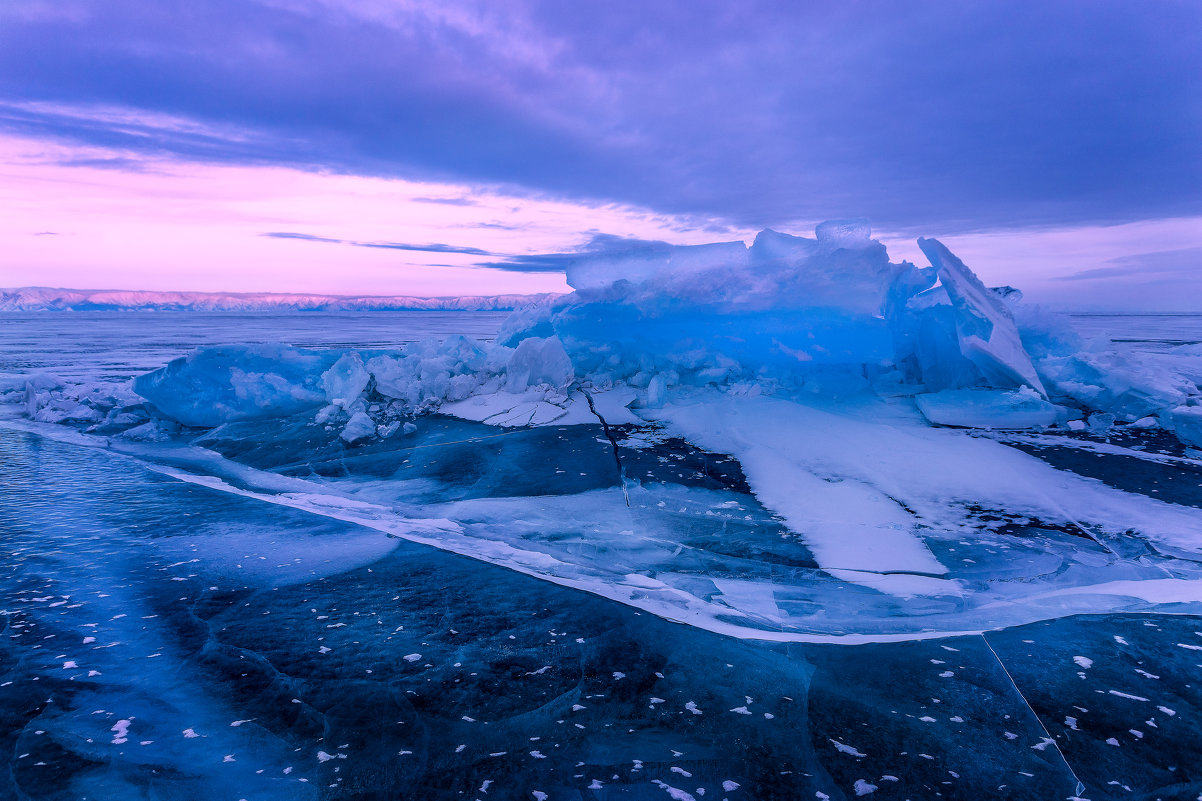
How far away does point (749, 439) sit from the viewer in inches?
196

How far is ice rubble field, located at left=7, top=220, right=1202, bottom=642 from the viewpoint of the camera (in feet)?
9.02

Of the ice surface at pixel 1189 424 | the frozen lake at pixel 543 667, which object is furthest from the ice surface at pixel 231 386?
the ice surface at pixel 1189 424

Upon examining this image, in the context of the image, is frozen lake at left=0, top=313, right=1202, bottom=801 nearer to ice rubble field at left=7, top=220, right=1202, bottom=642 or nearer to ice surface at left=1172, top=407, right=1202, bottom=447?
ice rubble field at left=7, top=220, right=1202, bottom=642

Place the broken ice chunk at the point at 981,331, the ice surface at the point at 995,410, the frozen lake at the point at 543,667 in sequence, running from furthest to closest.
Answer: the broken ice chunk at the point at 981,331 < the ice surface at the point at 995,410 < the frozen lake at the point at 543,667

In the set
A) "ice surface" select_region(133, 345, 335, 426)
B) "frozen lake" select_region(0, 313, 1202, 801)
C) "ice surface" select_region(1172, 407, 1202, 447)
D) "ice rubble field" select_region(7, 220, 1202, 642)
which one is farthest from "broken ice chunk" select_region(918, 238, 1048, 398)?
"ice surface" select_region(133, 345, 335, 426)

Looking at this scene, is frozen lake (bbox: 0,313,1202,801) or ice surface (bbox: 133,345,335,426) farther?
ice surface (bbox: 133,345,335,426)

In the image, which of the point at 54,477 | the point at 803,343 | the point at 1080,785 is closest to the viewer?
the point at 1080,785

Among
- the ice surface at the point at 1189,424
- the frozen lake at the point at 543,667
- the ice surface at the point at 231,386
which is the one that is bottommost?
the frozen lake at the point at 543,667

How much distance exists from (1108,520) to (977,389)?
3024 mm

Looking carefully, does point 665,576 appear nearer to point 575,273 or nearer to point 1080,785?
point 1080,785

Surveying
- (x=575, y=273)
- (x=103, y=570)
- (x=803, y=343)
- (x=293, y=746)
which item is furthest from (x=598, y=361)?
(x=293, y=746)

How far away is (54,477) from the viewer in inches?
164

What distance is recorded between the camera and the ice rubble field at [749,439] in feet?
9.02

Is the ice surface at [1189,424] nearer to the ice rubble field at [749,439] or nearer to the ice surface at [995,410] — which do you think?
the ice rubble field at [749,439]
